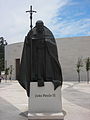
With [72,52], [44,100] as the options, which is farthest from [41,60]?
A: [72,52]

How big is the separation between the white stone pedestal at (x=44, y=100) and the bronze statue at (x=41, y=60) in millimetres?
292

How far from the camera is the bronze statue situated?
9312 millimetres

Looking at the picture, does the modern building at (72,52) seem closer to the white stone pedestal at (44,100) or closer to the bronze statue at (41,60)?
the bronze statue at (41,60)

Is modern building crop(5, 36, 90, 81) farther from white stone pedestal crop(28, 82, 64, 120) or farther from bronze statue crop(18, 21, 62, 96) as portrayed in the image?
white stone pedestal crop(28, 82, 64, 120)

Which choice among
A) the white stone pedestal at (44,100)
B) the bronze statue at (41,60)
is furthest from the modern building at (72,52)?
the white stone pedestal at (44,100)

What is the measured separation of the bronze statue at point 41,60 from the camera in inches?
367

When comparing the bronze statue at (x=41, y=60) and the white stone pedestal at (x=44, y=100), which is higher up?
the bronze statue at (x=41, y=60)

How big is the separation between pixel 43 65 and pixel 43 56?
321mm

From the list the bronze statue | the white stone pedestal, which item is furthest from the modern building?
the white stone pedestal

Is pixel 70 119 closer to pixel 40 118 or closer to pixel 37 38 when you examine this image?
pixel 40 118

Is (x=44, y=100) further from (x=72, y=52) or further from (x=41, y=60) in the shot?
(x=72, y=52)

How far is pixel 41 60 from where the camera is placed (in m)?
9.35

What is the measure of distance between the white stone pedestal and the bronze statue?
29 cm

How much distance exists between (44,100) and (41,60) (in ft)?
4.59
